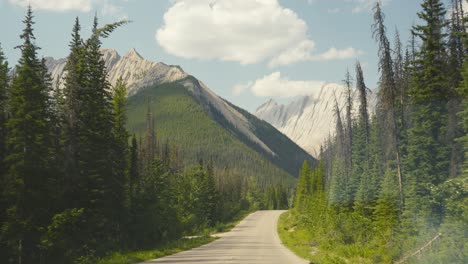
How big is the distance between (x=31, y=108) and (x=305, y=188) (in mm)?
73529

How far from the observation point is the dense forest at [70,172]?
23.1m

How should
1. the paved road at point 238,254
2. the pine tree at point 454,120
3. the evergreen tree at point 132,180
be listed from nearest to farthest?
the paved road at point 238,254, the pine tree at point 454,120, the evergreen tree at point 132,180

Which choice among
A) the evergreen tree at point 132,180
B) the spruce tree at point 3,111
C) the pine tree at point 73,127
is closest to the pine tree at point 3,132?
the spruce tree at point 3,111

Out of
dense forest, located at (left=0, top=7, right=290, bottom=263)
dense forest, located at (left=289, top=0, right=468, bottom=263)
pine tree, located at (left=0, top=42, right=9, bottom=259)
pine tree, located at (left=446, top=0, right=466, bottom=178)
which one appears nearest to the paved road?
dense forest, located at (left=289, top=0, right=468, bottom=263)

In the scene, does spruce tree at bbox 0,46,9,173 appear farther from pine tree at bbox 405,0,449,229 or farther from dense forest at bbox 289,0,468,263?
pine tree at bbox 405,0,449,229

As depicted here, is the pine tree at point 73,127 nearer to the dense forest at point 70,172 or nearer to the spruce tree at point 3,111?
the dense forest at point 70,172

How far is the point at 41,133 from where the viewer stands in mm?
24125

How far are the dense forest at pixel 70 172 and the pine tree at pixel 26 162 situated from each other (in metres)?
0.05

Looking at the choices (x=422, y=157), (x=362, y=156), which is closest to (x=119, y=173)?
(x=422, y=157)

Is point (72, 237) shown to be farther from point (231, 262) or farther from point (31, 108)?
point (231, 262)


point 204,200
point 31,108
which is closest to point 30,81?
point 31,108

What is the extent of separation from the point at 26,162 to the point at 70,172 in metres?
3.94

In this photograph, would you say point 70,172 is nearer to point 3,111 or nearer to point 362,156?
point 3,111

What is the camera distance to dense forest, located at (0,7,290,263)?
23094mm
